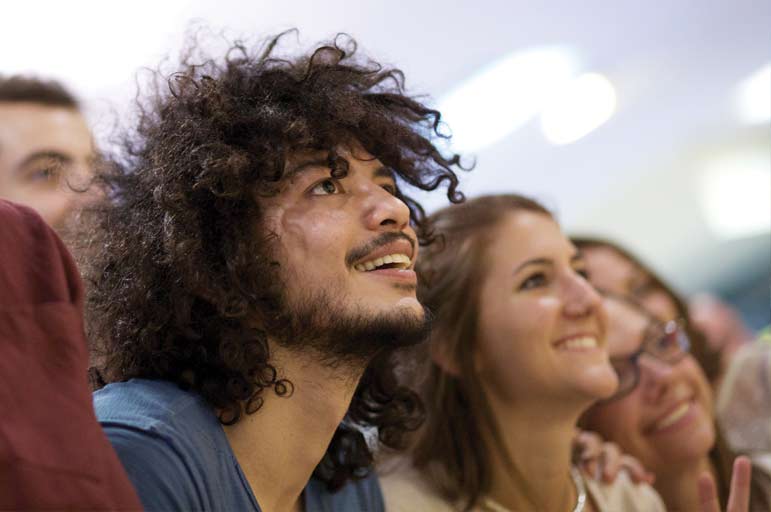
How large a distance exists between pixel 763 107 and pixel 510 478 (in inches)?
43.0

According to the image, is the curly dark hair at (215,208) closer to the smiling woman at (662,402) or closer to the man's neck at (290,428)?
the man's neck at (290,428)

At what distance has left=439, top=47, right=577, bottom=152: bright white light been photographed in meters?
1.96

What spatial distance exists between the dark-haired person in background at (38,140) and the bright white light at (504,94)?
83 centimetres

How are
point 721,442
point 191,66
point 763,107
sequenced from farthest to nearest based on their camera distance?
point 763,107 → point 721,442 → point 191,66

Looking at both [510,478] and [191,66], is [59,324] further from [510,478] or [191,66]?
[510,478]

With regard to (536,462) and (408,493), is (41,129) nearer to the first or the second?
(408,493)

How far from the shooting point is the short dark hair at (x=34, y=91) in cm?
162

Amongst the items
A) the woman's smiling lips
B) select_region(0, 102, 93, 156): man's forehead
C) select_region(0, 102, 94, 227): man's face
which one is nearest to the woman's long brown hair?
the woman's smiling lips

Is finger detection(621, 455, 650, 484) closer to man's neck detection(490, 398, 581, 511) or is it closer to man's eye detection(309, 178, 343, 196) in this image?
man's neck detection(490, 398, 581, 511)

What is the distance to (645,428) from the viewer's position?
4.60 ft

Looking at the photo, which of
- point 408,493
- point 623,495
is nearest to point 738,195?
point 623,495

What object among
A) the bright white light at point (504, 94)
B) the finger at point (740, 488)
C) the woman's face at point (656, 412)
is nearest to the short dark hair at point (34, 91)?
the bright white light at point (504, 94)

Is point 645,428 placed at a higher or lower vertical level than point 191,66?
lower

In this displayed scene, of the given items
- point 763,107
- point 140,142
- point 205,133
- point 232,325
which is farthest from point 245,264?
point 763,107
